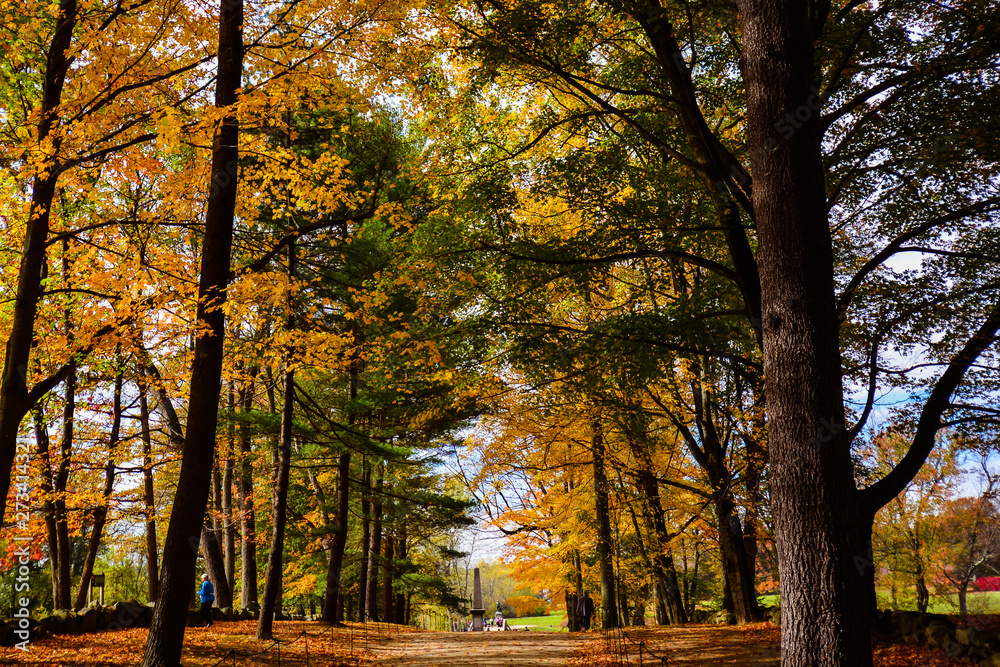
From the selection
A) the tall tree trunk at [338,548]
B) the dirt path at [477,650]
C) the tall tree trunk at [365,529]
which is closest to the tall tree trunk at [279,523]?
the dirt path at [477,650]

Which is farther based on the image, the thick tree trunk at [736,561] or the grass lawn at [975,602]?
the grass lawn at [975,602]

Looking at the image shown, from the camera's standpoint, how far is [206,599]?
41.6 feet

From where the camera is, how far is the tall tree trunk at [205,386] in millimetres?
6516

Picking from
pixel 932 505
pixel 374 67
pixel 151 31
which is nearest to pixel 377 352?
pixel 374 67

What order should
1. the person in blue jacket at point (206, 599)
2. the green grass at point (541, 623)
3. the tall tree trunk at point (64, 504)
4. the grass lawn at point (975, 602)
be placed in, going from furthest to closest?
the green grass at point (541, 623) < the grass lawn at point (975, 602) < the tall tree trunk at point (64, 504) < the person in blue jacket at point (206, 599)

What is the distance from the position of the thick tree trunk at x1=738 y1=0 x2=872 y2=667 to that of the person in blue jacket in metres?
11.9

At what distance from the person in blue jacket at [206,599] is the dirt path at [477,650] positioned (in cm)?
359

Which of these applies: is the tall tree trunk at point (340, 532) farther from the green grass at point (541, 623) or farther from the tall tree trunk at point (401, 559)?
the green grass at point (541, 623)

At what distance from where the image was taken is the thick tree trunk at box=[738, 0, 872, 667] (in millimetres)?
3951

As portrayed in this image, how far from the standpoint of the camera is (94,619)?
11414 millimetres

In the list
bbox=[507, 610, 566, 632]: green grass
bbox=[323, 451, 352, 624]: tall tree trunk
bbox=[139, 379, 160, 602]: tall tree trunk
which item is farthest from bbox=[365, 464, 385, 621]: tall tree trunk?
bbox=[507, 610, 566, 632]: green grass

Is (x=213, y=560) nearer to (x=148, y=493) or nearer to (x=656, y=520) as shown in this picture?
(x=148, y=493)

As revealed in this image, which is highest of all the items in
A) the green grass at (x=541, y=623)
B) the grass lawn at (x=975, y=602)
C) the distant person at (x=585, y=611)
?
the distant person at (x=585, y=611)

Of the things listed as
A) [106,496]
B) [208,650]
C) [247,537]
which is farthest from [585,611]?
[106,496]
